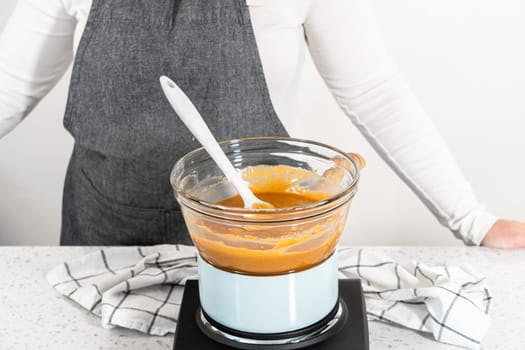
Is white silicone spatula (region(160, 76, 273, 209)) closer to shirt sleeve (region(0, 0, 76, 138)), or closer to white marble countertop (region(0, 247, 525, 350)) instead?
white marble countertop (region(0, 247, 525, 350))

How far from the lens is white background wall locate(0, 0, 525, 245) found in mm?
1801

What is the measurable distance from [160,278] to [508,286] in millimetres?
457

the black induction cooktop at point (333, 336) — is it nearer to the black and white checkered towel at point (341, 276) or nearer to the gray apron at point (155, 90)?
the black and white checkered towel at point (341, 276)

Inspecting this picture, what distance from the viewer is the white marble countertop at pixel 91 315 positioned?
2.85 feet

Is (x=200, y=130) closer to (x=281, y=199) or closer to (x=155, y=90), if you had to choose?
(x=281, y=199)

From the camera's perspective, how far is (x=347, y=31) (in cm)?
117

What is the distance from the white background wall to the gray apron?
671 mm

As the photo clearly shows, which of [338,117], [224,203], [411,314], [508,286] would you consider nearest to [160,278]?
[224,203]

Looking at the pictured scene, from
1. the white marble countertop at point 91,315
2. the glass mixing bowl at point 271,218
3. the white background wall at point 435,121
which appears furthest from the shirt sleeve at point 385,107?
the white background wall at point 435,121

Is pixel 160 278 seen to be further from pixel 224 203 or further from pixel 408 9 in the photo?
pixel 408 9

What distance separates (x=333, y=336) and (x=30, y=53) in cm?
76

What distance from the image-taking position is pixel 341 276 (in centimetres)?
98

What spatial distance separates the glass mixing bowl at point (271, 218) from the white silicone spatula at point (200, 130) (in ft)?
0.15

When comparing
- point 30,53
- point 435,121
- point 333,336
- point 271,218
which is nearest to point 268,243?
point 271,218
